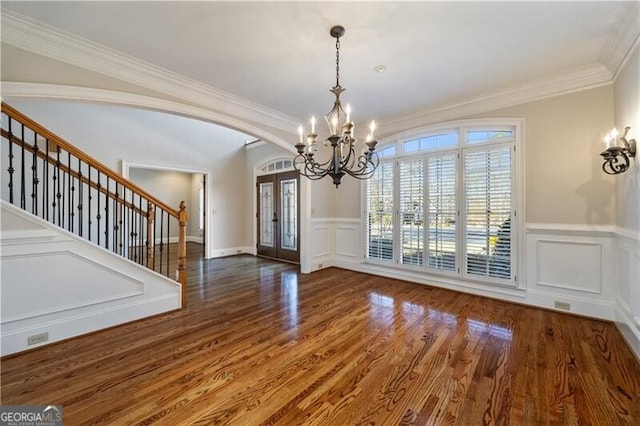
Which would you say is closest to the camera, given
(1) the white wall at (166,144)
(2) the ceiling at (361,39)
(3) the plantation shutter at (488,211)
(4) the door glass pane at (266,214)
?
(2) the ceiling at (361,39)

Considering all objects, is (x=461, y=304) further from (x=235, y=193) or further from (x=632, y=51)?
(x=235, y=193)

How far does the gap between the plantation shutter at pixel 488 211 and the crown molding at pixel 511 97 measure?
62 cm

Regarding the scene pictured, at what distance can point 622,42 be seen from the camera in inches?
96.6

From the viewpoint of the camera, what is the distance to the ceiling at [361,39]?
212 centimetres

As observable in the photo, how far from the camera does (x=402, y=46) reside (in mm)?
2590

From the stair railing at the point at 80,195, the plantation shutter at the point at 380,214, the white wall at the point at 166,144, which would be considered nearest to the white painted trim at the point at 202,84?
the stair railing at the point at 80,195

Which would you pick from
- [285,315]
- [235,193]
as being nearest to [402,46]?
[285,315]

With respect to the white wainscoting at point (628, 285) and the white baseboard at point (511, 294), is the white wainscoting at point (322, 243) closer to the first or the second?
the white baseboard at point (511, 294)

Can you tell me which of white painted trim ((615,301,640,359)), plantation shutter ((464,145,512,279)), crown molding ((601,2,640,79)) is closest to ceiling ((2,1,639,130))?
crown molding ((601,2,640,79))

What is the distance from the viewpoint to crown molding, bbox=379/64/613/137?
3045 mm

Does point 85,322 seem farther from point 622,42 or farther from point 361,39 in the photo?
point 622,42

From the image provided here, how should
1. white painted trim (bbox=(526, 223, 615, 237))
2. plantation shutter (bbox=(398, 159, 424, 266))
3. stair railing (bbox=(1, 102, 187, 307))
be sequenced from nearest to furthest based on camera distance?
stair railing (bbox=(1, 102, 187, 307)), white painted trim (bbox=(526, 223, 615, 237)), plantation shutter (bbox=(398, 159, 424, 266))

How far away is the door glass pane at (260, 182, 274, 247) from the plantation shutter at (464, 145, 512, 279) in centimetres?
462

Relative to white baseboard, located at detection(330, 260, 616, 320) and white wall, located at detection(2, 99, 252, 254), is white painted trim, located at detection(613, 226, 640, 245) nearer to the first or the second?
white baseboard, located at detection(330, 260, 616, 320)
